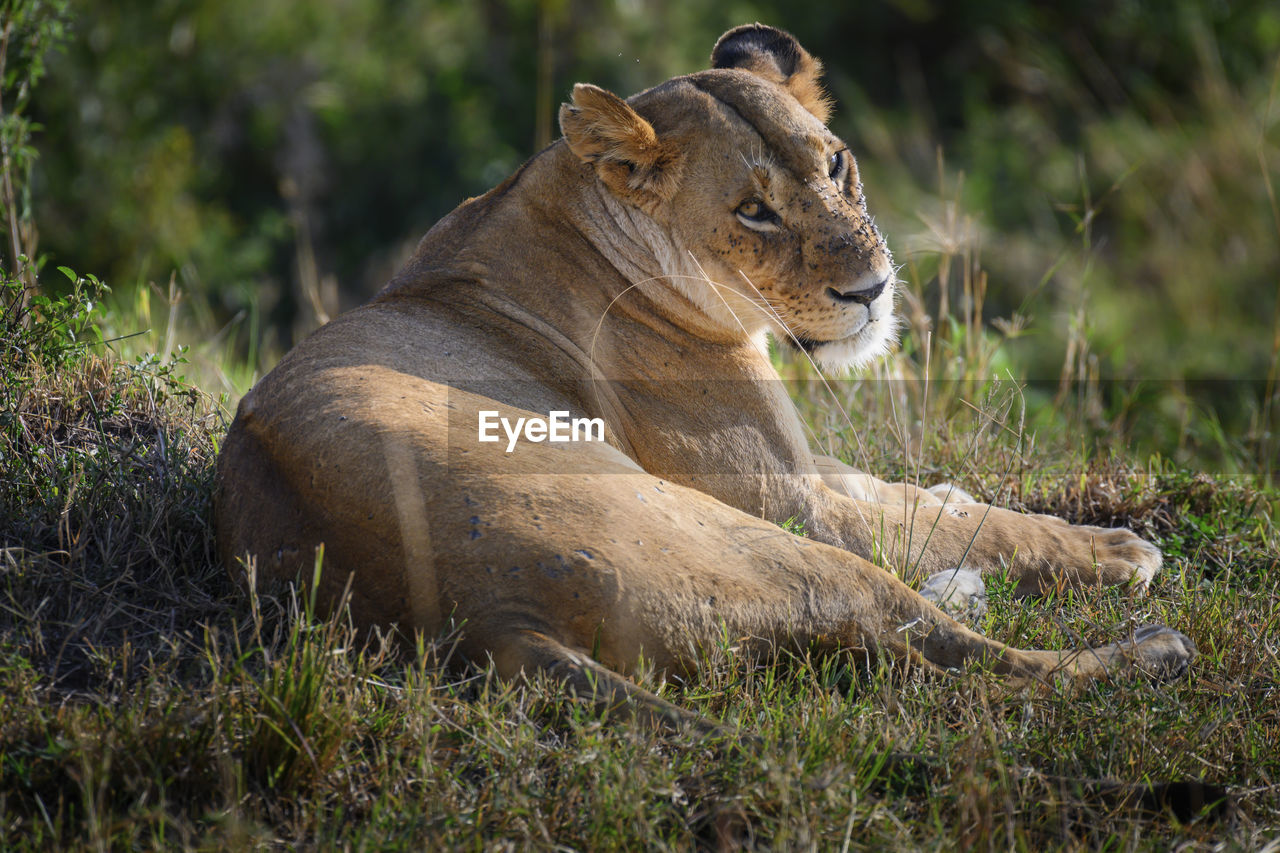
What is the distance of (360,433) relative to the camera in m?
2.60

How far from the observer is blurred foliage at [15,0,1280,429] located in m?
9.18

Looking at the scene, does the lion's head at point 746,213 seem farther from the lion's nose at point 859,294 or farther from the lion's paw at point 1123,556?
the lion's paw at point 1123,556

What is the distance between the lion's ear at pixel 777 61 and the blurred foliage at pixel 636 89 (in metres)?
4.91

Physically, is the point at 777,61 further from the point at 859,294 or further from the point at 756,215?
the point at 859,294

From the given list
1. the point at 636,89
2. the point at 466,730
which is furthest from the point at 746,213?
the point at 636,89

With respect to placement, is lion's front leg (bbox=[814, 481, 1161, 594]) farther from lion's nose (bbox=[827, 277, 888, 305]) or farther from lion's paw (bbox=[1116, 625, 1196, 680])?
lion's nose (bbox=[827, 277, 888, 305])

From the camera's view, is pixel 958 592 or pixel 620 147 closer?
pixel 958 592

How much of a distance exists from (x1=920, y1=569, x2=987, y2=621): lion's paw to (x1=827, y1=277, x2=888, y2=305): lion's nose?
80 cm

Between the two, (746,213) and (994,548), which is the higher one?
(746,213)

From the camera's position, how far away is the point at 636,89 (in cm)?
1205

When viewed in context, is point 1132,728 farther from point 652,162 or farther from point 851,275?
point 652,162

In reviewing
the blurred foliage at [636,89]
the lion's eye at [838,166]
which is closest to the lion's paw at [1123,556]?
the lion's eye at [838,166]

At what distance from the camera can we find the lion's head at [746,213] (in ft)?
11.2

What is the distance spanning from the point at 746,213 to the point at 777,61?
0.84 metres
